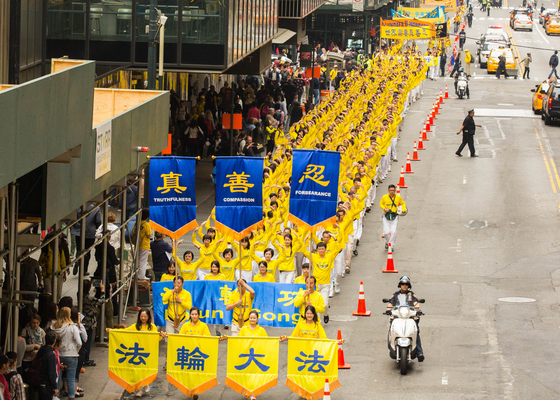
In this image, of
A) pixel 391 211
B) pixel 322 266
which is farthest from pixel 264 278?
pixel 391 211

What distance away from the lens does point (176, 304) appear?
15.4 m

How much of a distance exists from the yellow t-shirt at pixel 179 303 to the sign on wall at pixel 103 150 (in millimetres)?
2263

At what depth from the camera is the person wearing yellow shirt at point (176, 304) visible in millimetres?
15367

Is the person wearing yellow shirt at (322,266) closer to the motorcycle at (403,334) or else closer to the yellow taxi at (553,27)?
the motorcycle at (403,334)

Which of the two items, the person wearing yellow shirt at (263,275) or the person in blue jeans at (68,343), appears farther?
the person wearing yellow shirt at (263,275)

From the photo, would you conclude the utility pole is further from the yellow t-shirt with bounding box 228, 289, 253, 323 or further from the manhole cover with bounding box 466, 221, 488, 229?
the manhole cover with bounding box 466, 221, 488, 229

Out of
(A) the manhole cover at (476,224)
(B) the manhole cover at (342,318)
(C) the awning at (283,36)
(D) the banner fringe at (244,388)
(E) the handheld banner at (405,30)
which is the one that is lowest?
(B) the manhole cover at (342,318)

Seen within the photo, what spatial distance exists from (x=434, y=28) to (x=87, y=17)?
3934cm

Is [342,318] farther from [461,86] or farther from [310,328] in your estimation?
[461,86]

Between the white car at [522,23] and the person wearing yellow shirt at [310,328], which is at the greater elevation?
the white car at [522,23]

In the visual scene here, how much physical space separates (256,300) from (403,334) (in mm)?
2727

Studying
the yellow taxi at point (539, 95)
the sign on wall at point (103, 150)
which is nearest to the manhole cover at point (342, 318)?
the sign on wall at point (103, 150)

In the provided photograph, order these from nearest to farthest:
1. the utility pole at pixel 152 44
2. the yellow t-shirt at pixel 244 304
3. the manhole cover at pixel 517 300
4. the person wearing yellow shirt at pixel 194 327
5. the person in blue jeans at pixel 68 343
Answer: the person in blue jeans at pixel 68 343 → the person wearing yellow shirt at pixel 194 327 → the yellow t-shirt at pixel 244 304 → the manhole cover at pixel 517 300 → the utility pole at pixel 152 44

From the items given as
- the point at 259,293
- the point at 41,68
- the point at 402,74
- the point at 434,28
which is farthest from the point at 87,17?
the point at 434,28
